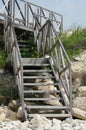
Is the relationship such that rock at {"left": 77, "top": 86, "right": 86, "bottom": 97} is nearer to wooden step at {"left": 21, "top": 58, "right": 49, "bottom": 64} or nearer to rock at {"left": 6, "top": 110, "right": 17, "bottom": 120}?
wooden step at {"left": 21, "top": 58, "right": 49, "bottom": 64}

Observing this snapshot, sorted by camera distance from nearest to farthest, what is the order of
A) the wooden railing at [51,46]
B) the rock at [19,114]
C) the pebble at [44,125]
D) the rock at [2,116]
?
the pebble at [44,125] → the rock at [2,116] → the rock at [19,114] → the wooden railing at [51,46]

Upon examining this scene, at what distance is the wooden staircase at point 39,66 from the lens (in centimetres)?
1185

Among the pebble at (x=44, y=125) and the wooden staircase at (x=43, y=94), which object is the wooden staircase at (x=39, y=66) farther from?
the pebble at (x=44, y=125)

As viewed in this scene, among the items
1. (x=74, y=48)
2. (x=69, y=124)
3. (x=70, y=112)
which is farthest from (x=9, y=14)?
(x=69, y=124)

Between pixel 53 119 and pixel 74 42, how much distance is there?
855cm

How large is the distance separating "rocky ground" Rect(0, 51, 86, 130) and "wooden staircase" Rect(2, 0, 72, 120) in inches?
14.0

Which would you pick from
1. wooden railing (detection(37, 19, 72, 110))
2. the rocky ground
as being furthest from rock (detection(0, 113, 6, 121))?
wooden railing (detection(37, 19, 72, 110))

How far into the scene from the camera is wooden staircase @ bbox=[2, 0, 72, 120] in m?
11.9

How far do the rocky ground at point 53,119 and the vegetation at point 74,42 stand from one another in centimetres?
42

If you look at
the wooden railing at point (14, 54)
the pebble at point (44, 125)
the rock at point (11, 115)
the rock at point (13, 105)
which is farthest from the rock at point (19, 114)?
the pebble at point (44, 125)

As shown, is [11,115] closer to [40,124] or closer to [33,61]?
[40,124]

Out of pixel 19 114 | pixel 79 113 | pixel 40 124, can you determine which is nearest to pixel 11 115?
pixel 19 114

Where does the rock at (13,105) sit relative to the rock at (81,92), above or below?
below

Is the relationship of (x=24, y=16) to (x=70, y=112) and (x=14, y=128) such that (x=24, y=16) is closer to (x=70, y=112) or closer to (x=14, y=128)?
(x=70, y=112)
